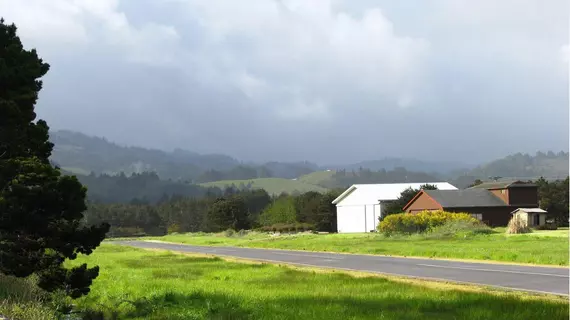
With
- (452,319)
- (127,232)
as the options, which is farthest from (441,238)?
(127,232)

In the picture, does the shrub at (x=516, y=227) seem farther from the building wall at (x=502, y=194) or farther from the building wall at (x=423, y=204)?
the building wall at (x=502, y=194)

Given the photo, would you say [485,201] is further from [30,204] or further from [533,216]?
[30,204]

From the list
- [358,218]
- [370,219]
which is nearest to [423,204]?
[370,219]

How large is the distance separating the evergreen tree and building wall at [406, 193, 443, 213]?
6342 centimetres

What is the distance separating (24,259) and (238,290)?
6.77 m

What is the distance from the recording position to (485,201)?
260ft

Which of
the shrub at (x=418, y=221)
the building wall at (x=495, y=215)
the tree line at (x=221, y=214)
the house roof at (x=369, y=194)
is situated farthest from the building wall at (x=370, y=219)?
the shrub at (x=418, y=221)

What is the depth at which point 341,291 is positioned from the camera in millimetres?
18766

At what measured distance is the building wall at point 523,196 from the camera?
79438mm

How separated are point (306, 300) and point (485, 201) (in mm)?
67576

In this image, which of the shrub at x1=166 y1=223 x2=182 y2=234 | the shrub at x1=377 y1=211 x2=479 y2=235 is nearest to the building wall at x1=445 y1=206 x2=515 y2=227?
the shrub at x1=377 y1=211 x2=479 y2=235

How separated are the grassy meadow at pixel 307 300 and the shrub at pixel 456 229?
31.5 metres

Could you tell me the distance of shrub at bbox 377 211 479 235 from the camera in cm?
5778

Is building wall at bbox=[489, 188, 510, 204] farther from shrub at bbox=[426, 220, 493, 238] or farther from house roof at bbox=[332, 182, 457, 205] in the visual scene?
shrub at bbox=[426, 220, 493, 238]
